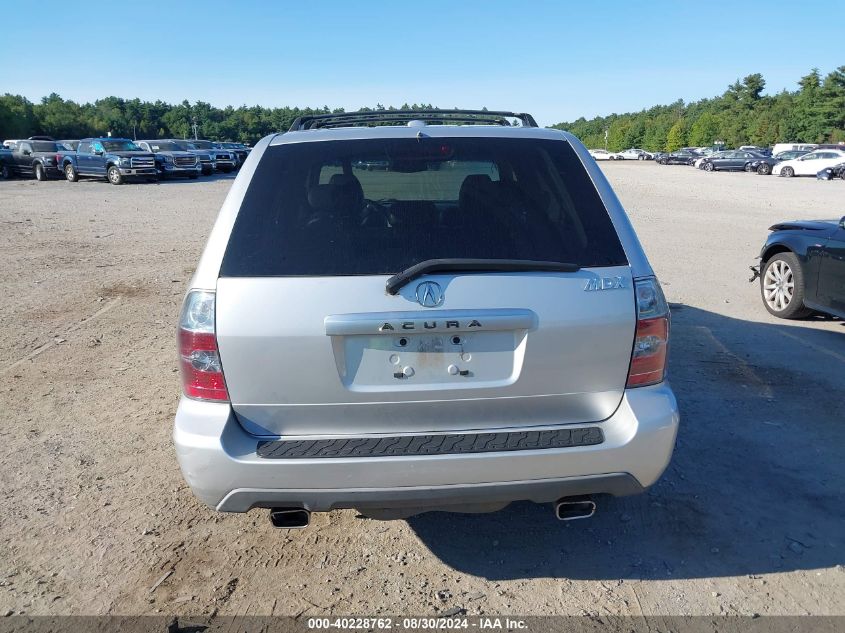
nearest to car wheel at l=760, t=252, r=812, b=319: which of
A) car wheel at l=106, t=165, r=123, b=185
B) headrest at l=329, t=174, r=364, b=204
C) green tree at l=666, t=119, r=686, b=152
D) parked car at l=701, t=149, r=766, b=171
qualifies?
headrest at l=329, t=174, r=364, b=204

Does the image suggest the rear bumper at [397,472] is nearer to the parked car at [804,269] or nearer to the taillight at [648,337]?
the taillight at [648,337]

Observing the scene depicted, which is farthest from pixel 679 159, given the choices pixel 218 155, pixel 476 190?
pixel 476 190

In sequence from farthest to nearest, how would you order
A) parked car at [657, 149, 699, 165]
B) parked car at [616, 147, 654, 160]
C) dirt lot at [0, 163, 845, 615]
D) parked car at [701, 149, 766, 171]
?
parked car at [616, 147, 654, 160], parked car at [657, 149, 699, 165], parked car at [701, 149, 766, 171], dirt lot at [0, 163, 845, 615]

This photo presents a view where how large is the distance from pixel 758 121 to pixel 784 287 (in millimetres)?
96540

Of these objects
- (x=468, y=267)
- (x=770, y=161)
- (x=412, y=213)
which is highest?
(x=412, y=213)

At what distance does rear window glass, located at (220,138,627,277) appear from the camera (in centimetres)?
273

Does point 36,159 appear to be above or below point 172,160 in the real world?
below

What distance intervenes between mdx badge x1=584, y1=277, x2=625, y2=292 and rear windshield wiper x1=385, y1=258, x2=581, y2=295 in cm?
8

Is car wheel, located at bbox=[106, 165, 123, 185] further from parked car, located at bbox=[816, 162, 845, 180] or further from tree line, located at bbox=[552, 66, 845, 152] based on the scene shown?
tree line, located at bbox=[552, 66, 845, 152]

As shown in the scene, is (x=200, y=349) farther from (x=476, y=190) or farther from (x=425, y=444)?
(x=476, y=190)

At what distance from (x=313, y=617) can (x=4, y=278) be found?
9.03 m

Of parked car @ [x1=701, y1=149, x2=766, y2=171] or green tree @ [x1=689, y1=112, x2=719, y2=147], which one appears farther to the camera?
green tree @ [x1=689, y1=112, x2=719, y2=147]

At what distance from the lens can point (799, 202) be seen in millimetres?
23484

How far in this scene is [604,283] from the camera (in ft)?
9.02
